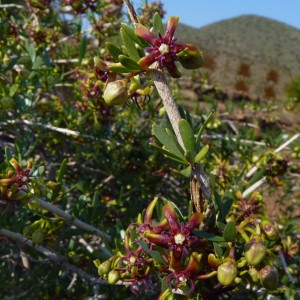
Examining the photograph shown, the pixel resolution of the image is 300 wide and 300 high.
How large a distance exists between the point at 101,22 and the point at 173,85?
2250 millimetres

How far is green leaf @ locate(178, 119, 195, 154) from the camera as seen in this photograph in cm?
99

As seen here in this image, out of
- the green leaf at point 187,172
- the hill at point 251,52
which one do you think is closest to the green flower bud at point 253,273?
the green leaf at point 187,172

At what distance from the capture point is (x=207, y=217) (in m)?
1.11

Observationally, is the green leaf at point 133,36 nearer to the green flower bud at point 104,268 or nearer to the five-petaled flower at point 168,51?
the five-petaled flower at point 168,51

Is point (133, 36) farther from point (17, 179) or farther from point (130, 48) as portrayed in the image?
point (17, 179)

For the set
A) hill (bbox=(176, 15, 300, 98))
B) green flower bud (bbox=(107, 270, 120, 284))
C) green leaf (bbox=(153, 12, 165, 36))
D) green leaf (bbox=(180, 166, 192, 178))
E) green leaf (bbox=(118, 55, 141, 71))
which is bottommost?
green flower bud (bbox=(107, 270, 120, 284))

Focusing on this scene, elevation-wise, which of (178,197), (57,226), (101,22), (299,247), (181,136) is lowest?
(299,247)

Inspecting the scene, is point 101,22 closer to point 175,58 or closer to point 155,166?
point 155,166

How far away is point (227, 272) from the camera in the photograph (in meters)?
1.04

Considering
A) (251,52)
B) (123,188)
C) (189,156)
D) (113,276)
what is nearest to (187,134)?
(189,156)

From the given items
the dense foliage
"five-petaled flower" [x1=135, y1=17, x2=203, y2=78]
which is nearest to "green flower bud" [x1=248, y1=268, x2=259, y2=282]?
the dense foliage

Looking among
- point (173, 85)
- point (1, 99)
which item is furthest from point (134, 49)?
point (173, 85)

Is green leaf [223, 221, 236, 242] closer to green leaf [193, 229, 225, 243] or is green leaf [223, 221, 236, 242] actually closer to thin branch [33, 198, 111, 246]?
green leaf [193, 229, 225, 243]

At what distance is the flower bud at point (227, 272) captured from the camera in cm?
103
